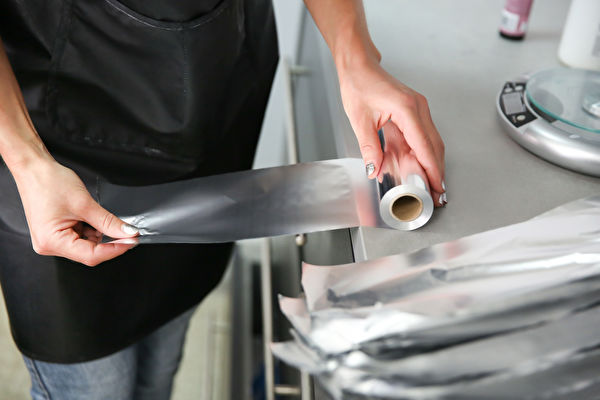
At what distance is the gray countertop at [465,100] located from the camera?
2.21 feet

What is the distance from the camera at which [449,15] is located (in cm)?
106

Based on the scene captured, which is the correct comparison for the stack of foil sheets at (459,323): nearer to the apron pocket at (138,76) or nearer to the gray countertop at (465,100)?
the gray countertop at (465,100)

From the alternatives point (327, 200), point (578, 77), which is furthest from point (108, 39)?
point (578, 77)

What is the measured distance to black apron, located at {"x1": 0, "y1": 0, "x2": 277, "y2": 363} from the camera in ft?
2.29

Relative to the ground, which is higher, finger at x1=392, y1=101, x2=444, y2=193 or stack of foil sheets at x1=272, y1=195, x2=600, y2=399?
finger at x1=392, y1=101, x2=444, y2=193

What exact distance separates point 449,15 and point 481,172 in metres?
0.45

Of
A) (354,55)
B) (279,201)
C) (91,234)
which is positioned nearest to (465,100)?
(354,55)

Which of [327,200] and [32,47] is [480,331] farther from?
[32,47]

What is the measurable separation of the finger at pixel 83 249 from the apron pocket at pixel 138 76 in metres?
0.14

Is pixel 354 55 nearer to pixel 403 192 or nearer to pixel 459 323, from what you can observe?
pixel 403 192

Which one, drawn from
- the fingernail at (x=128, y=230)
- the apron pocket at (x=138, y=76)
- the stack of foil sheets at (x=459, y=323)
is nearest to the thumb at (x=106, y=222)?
the fingernail at (x=128, y=230)

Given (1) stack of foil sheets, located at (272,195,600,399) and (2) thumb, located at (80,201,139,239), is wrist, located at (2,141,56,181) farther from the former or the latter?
(1) stack of foil sheets, located at (272,195,600,399)

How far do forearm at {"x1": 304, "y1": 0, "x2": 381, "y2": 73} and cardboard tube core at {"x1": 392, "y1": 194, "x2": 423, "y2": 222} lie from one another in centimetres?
22

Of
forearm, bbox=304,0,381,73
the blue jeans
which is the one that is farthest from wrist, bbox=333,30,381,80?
the blue jeans
